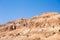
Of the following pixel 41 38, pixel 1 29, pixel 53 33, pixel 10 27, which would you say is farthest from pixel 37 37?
pixel 1 29

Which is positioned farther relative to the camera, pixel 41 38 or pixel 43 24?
pixel 43 24

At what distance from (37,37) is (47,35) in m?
2.99

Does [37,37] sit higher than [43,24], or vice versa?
[43,24]

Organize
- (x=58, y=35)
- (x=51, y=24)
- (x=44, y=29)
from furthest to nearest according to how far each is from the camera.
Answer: (x=51, y=24), (x=44, y=29), (x=58, y=35)

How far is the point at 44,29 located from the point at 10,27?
89.5 ft

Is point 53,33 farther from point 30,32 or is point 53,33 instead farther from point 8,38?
point 8,38

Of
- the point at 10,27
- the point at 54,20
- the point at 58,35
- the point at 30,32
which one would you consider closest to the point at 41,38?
the point at 58,35

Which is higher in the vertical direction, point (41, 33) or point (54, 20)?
point (54, 20)

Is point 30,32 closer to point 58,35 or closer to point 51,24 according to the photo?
point 51,24

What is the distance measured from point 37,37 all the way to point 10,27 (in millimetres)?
31115

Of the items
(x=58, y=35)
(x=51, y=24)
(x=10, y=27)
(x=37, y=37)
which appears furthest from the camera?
(x=10, y=27)

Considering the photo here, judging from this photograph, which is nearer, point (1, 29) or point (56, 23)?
point (56, 23)

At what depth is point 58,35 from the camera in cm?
4878

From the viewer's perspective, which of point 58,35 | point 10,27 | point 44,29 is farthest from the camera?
point 10,27
